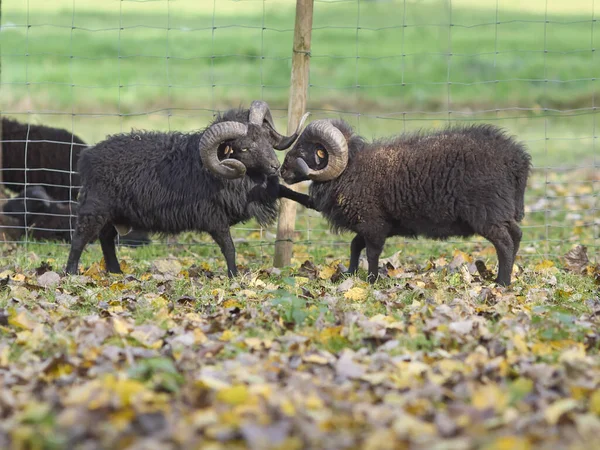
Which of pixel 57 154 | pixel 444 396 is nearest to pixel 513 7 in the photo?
pixel 57 154

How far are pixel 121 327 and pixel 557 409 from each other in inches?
114

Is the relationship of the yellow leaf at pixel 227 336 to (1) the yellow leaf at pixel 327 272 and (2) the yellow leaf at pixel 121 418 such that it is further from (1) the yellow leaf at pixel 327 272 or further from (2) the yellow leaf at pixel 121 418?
(1) the yellow leaf at pixel 327 272

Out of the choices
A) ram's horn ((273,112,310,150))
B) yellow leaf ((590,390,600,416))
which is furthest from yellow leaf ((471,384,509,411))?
ram's horn ((273,112,310,150))

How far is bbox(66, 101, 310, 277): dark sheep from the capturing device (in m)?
8.62

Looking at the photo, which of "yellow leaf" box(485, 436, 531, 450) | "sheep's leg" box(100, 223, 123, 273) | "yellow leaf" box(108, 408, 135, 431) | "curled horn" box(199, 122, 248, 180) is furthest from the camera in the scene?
"sheep's leg" box(100, 223, 123, 273)

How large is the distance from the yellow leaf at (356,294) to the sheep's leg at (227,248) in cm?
176

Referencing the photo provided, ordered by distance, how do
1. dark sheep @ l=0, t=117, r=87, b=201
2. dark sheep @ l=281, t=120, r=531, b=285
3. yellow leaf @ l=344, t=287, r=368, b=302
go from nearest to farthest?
1. yellow leaf @ l=344, t=287, r=368, b=302
2. dark sheep @ l=281, t=120, r=531, b=285
3. dark sheep @ l=0, t=117, r=87, b=201

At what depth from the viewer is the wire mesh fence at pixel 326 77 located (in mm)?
11906

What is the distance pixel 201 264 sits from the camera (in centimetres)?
927

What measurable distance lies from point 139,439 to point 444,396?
1669 millimetres

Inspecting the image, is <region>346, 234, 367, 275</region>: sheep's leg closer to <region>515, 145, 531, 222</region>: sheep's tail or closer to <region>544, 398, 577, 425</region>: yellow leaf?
<region>515, 145, 531, 222</region>: sheep's tail

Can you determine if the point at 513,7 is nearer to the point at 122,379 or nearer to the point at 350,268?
the point at 350,268

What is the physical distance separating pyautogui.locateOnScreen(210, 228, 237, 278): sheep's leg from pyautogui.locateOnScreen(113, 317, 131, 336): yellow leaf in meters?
2.78

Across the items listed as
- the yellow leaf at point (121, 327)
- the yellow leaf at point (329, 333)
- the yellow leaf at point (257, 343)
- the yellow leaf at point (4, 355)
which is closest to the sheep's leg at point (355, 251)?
the yellow leaf at point (329, 333)
